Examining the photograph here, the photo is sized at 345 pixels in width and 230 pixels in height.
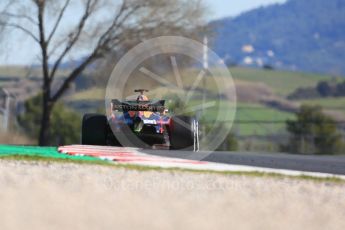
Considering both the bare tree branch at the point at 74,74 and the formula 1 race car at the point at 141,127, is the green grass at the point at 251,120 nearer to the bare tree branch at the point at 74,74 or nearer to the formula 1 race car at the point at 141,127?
the formula 1 race car at the point at 141,127

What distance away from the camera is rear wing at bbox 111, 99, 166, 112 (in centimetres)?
1967

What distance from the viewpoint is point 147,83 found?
30.2 m

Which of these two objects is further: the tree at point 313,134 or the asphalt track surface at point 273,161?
the tree at point 313,134

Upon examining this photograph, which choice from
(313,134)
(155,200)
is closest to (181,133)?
(155,200)

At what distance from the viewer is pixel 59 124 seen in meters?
48.5

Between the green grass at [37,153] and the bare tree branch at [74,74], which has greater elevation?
the bare tree branch at [74,74]

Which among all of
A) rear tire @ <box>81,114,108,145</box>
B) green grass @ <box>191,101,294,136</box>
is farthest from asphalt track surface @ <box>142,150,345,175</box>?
green grass @ <box>191,101,294,136</box>

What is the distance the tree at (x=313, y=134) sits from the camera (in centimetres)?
3594

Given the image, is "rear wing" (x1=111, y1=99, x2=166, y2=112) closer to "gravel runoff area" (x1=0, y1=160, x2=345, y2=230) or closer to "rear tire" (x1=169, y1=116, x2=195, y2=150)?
"rear tire" (x1=169, y1=116, x2=195, y2=150)

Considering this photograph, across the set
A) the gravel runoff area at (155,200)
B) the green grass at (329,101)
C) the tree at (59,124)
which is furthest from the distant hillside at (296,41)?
the gravel runoff area at (155,200)

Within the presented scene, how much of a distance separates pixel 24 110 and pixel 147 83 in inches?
1039

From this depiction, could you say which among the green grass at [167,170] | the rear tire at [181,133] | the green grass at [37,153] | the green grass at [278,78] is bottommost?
the green grass at [167,170]

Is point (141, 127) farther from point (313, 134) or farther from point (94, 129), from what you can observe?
point (313, 134)

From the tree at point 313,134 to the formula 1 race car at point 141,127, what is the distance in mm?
14065
